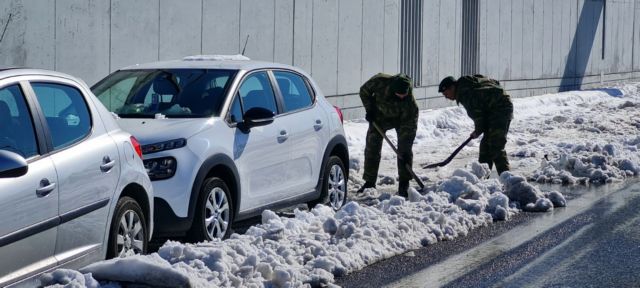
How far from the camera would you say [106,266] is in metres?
6.84

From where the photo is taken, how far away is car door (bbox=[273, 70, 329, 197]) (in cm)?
1058

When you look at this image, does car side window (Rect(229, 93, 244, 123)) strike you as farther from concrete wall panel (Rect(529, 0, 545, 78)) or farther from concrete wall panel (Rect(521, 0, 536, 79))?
concrete wall panel (Rect(529, 0, 545, 78))

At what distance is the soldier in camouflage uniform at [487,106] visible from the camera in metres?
14.5

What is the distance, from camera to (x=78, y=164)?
23.0ft

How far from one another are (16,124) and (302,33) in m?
13.6

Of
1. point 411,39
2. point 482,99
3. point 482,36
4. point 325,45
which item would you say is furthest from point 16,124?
point 482,36

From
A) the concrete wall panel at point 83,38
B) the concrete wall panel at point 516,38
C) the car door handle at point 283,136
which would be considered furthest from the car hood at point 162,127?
the concrete wall panel at point 516,38

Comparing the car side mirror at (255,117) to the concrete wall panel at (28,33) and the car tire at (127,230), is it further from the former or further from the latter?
the concrete wall panel at (28,33)

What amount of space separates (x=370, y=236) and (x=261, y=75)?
2.01 meters

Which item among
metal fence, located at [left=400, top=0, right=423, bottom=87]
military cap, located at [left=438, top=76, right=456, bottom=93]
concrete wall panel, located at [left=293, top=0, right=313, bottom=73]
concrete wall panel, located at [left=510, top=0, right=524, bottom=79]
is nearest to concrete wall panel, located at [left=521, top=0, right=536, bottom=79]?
concrete wall panel, located at [left=510, top=0, right=524, bottom=79]

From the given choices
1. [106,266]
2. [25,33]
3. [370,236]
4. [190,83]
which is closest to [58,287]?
[106,266]

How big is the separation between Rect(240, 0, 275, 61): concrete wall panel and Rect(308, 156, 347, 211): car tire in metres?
6.79

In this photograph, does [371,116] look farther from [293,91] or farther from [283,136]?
[283,136]

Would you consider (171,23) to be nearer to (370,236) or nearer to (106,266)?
(370,236)
